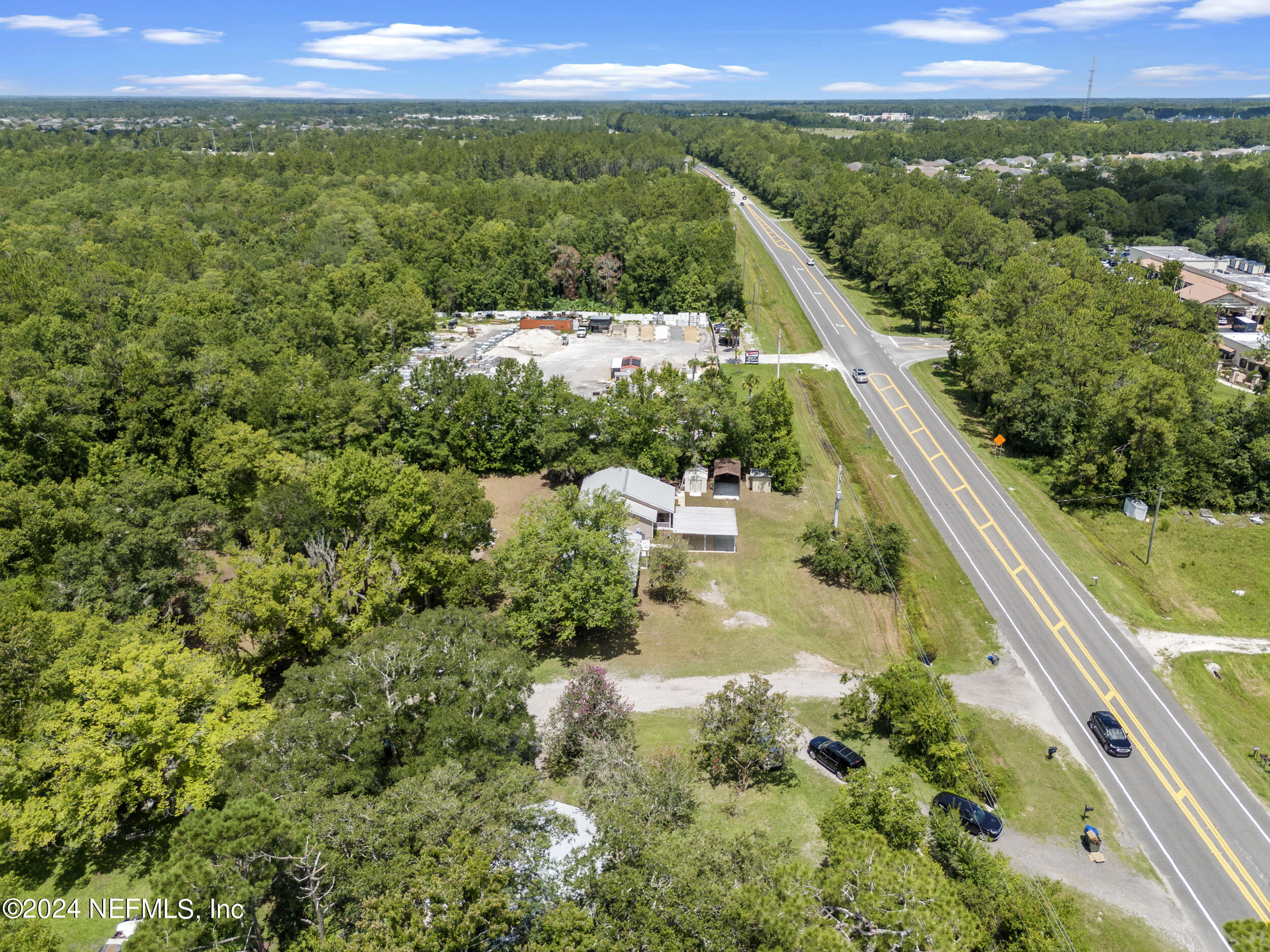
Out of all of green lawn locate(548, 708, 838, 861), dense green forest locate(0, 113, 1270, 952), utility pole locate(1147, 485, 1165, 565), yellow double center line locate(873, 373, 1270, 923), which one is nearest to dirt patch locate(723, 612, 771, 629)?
dense green forest locate(0, 113, 1270, 952)

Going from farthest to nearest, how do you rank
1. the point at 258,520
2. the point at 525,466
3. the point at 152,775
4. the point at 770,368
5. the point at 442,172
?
the point at 442,172 < the point at 770,368 < the point at 525,466 < the point at 258,520 < the point at 152,775

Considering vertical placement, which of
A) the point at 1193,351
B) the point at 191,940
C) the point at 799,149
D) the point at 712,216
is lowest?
the point at 191,940

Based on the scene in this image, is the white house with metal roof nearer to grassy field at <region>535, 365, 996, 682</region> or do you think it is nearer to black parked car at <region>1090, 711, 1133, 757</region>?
grassy field at <region>535, 365, 996, 682</region>

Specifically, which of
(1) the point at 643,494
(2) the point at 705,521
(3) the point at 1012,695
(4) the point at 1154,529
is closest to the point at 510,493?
(1) the point at 643,494

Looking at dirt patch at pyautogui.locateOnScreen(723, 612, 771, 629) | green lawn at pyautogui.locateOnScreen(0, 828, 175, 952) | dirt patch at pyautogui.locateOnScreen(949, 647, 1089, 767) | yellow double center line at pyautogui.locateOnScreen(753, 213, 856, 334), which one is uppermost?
yellow double center line at pyautogui.locateOnScreen(753, 213, 856, 334)

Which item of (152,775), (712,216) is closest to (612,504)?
(152,775)

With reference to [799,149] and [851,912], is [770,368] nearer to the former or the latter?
[851,912]

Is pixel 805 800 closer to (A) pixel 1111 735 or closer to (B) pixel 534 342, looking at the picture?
(A) pixel 1111 735
